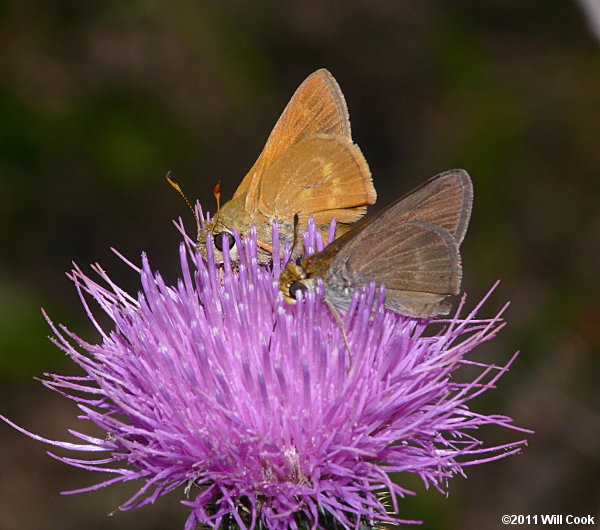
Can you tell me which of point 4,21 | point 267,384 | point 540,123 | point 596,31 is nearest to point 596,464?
point 540,123

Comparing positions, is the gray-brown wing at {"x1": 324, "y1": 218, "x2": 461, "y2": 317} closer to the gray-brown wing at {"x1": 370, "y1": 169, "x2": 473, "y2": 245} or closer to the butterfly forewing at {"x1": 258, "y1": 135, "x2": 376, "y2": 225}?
the gray-brown wing at {"x1": 370, "y1": 169, "x2": 473, "y2": 245}

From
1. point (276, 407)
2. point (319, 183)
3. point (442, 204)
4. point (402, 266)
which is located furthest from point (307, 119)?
point (276, 407)

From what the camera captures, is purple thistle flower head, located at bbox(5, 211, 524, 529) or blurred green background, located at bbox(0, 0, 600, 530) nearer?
purple thistle flower head, located at bbox(5, 211, 524, 529)

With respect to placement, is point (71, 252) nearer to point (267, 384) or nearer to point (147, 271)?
point (147, 271)

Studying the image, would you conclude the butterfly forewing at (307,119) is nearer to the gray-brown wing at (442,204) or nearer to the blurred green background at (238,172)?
the gray-brown wing at (442,204)

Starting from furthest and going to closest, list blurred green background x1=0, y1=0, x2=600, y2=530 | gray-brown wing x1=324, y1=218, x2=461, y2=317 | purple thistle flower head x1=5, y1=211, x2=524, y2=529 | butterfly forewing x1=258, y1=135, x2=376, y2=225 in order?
blurred green background x1=0, y1=0, x2=600, y2=530 → butterfly forewing x1=258, y1=135, x2=376, y2=225 → gray-brown wing x1=324, y1=218, x2=461, y2=317 → purple thistle flower head x1=5, y1=211, x2=524, y2=529

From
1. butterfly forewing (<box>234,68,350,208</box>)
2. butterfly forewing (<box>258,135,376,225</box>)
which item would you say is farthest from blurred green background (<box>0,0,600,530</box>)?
butterfly forewing (<box>234,68,350,208</box>)
